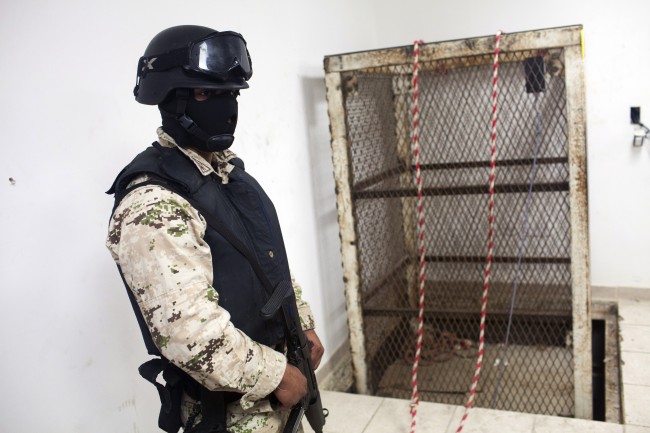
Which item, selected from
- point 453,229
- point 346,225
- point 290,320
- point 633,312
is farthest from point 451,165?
point 290,320

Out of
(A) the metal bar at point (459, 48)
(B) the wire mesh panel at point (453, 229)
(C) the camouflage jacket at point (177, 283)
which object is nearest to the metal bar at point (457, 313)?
(B) the wire mesh panel at point (453, 229)

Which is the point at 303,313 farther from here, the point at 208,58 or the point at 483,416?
the point at 483,416

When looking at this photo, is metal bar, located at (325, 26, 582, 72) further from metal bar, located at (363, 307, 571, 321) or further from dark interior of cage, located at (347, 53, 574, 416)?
metal bar, located at (363, 307, 571, 321)

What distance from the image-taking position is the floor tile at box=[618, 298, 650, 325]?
347 centimetres

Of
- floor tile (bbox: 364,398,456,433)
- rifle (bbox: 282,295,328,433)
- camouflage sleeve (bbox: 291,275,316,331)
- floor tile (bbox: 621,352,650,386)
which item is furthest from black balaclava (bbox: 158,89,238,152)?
floor tile (bbox: 621,352,650,386)

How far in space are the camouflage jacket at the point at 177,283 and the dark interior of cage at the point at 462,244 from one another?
6.39 feet

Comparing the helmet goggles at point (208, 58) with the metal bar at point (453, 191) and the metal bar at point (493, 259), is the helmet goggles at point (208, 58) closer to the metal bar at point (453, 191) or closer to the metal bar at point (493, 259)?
the metal bar at point (453, 191)

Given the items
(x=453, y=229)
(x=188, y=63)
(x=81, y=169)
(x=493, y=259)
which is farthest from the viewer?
(x=453, y=229)

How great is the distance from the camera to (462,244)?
3.78m

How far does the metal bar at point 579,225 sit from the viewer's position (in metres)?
2.53

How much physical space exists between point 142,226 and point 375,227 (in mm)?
2252

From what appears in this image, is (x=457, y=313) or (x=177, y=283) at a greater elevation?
(x=177, y=283)

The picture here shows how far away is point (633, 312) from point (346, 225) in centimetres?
195

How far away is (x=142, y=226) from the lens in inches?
48.3
